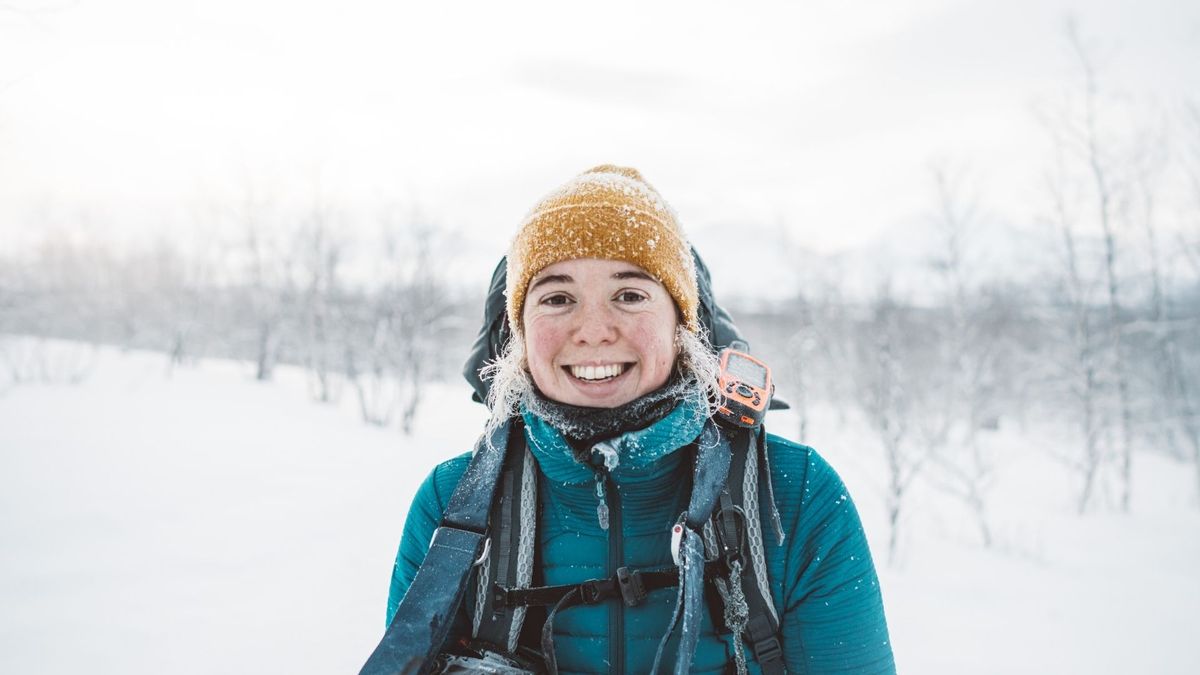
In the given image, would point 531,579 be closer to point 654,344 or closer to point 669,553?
point 669,553

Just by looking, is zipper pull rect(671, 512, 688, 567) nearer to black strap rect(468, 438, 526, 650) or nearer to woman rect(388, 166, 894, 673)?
woman rect(388, 166, 894, 673)

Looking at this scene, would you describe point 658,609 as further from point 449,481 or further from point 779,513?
point 449,481

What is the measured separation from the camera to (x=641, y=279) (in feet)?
4.22

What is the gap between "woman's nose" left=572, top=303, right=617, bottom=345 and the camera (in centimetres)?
120

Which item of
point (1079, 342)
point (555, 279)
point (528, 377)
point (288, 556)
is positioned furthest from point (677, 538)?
point (1079, 342)

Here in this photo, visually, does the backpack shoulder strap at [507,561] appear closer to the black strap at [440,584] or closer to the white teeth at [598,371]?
the black strap at [440,584]

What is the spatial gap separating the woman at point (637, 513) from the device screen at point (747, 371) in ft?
0.19

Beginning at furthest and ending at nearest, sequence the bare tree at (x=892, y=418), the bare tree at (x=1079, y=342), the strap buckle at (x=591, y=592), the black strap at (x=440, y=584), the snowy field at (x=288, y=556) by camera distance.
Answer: the bare tree at (x=1079, y=342), the bare tree at (x=892, y=418), the snowy field at (x=288, y=556), the strap buckle at (x=591, y=592), the black strap at (x=440, y=584)

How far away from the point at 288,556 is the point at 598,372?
6862 mm

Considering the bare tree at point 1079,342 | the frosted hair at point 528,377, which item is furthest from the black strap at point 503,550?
the bare tree at point 1079,342

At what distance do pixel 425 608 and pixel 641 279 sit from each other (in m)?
0.86

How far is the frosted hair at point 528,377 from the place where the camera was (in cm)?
133

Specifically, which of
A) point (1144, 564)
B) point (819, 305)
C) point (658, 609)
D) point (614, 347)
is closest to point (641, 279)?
point (614, 347)

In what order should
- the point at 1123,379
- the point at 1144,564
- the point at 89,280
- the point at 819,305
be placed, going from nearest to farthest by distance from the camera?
the point at 1144,564 → the point at 1123,379 → the point at 819,305 → the point at 89,280
